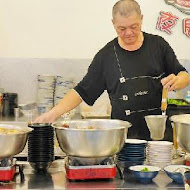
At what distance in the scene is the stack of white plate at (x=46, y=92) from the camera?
5438mm

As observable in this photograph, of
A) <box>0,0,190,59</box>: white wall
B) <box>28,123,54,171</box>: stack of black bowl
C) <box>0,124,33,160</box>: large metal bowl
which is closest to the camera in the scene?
Result: <box>0,124,33,160</box>: large metal bowl

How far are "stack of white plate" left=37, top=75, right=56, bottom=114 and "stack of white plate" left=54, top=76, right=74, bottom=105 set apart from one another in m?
0.05

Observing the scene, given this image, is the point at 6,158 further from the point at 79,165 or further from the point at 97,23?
the point at 97,23

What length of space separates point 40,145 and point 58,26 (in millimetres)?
3196

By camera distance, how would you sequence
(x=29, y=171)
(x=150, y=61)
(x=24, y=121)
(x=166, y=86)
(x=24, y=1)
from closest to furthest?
(x=29, y=171)
(x=166, y=86)
(x=150, y=61)
(x=24, y=121)
(x=24, y=1)

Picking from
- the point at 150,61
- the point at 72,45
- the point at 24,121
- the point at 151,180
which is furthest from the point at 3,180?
the point at 72,45

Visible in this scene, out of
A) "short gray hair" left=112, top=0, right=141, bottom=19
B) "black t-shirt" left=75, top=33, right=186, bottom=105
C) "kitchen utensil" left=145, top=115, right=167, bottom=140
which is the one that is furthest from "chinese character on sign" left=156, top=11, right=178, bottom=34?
"kitchen utensil" left=145, top=115, right=167, bottom=140

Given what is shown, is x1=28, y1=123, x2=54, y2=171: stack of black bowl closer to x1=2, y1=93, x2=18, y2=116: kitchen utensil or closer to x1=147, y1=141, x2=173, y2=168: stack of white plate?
x1=147, y1=141, x2=173, y2=168: stack of white plate

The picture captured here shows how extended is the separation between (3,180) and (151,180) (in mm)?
810

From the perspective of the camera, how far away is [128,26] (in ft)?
11.4

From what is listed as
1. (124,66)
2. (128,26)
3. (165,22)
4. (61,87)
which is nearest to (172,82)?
(128,26)

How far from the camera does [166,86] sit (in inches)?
118

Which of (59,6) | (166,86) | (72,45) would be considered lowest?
(166,86)

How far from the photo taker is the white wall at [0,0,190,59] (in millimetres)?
5609
